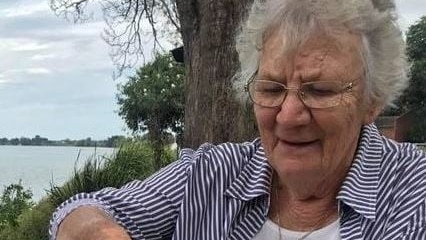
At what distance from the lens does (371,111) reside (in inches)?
81.2

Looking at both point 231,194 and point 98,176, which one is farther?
point 98,176

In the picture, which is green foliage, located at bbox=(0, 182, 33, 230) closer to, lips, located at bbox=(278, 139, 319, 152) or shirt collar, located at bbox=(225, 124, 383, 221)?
shirt collar, located at bbox=(225, 124, 383, 221)

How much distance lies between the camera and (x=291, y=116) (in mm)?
1912

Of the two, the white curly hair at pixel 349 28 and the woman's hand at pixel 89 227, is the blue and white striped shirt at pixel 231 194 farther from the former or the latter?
the white curly hair at pixel 349 28

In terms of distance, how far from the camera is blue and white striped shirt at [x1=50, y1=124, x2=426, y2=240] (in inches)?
78.7

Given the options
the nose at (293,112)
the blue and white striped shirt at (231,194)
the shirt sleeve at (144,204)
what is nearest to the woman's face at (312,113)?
the nose at (293,112)

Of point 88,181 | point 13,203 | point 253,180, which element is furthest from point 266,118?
point 13,203

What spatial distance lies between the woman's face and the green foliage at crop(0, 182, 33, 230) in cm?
1046

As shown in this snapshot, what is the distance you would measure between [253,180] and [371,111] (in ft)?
1.25

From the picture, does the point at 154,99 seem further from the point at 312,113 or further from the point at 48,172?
the point at 312,113

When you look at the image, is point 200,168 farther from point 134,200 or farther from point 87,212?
point 87,212

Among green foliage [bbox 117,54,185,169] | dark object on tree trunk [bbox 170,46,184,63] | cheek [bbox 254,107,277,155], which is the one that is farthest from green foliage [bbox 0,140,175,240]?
green foliage [bbox 117,54,185,169]

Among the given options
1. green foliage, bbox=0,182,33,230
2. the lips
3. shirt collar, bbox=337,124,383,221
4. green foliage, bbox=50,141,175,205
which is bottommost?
green foliage, bbox=0,182,33,230

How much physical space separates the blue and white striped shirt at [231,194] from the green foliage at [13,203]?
10.2m
